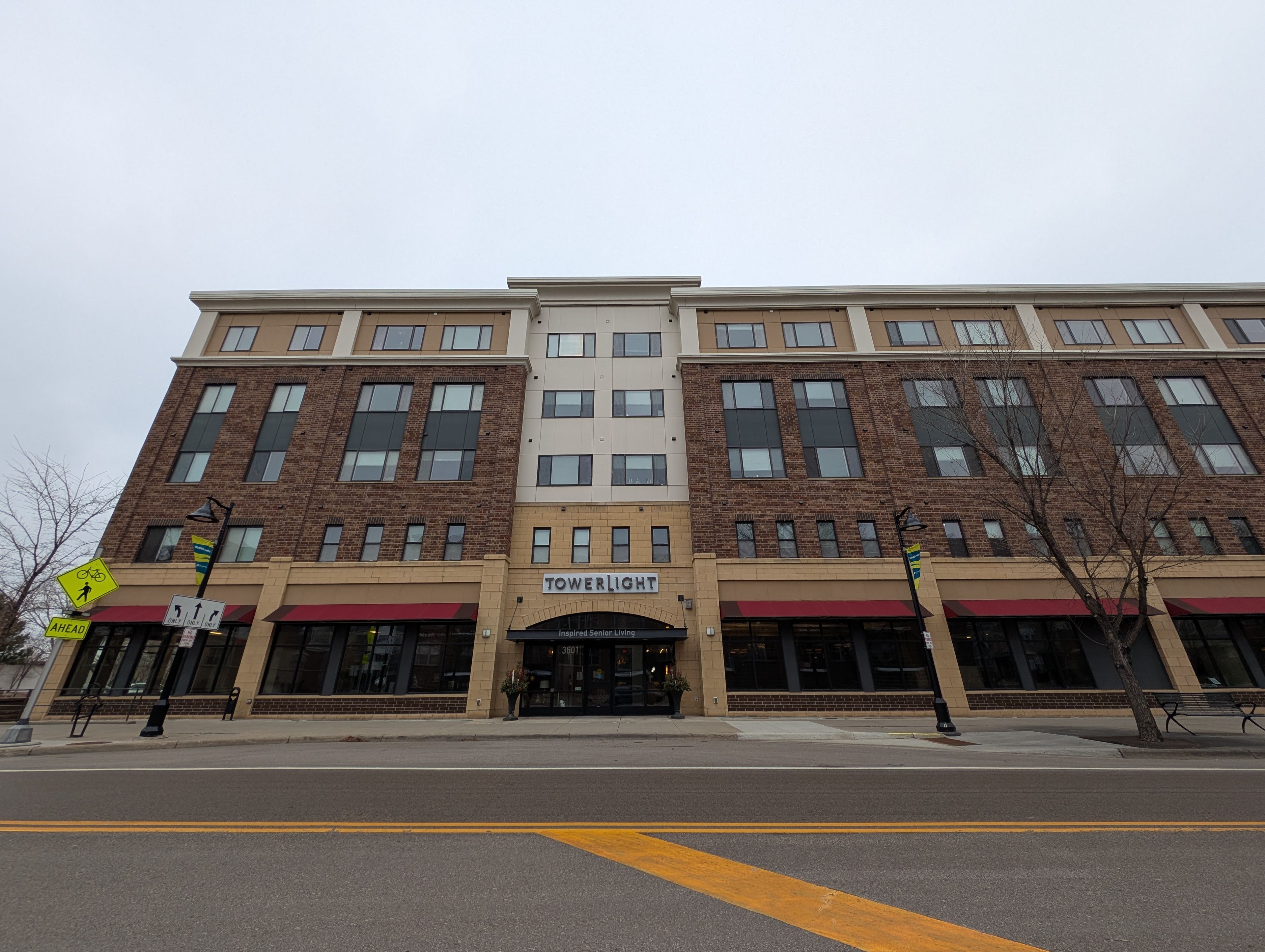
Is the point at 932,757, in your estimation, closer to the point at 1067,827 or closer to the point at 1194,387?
the point at 1067,827

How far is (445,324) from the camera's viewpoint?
27.5 m

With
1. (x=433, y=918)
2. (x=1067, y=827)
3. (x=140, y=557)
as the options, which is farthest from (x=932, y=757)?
(x=140, y=557)

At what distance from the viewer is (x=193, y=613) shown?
50.1ft

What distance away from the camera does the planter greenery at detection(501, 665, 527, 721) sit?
18.9 meters

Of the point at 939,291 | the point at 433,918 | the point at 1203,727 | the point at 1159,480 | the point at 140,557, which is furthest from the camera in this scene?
the point at 939,291

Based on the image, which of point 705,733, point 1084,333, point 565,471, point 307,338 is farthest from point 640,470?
point 1084,333

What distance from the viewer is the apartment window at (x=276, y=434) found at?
23781 millimetres

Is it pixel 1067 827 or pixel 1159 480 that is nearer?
pixel 1067 827

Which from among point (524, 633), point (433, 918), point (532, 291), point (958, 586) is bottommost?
point (433, 918)

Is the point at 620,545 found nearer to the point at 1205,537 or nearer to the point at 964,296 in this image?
the point at 964,296

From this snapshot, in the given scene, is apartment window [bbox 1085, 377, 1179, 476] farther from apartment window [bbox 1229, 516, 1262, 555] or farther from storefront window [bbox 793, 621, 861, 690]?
storefront window [bbox 793, 621, 861, 690]

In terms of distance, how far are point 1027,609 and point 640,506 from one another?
15.6 meters

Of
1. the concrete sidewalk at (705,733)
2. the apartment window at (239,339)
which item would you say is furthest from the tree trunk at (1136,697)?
the apartment window at (239,339)

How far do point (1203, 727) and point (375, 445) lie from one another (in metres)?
31.4
